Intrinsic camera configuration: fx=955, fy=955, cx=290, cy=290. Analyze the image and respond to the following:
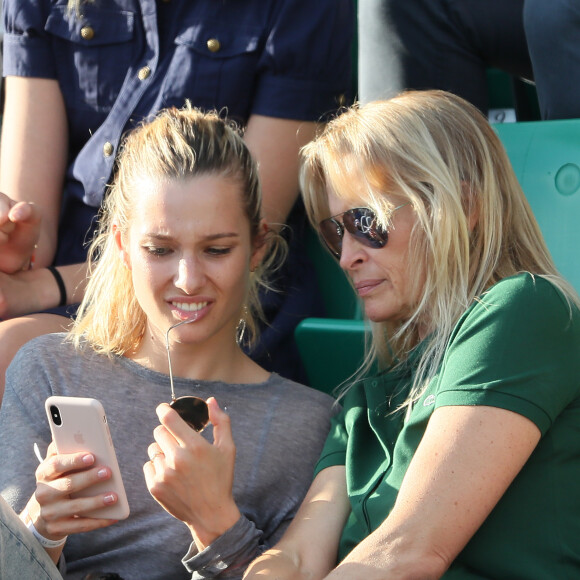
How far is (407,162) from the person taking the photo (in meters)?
1.74

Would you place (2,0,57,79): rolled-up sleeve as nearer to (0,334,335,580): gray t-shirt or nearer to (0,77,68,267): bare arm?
(0,77,68,267): bare arm

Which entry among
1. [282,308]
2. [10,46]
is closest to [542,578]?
[282,308]

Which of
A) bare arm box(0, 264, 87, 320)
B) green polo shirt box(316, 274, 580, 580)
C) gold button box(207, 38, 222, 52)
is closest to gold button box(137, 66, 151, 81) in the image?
gold button box(207, 38, 222, 52)

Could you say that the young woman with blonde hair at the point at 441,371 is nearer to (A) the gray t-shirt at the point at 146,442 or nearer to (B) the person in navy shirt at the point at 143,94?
(A) the gray t-shirt at the point at 146,442

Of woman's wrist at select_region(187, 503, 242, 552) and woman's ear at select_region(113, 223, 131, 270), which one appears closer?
woman's wrist at select_region(187, 503, 242, 552)

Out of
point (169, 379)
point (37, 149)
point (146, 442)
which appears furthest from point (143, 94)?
point (146, 442)

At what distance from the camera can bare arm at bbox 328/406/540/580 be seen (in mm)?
1369

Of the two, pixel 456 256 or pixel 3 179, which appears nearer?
pixel 456 256

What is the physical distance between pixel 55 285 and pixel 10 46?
69 cm

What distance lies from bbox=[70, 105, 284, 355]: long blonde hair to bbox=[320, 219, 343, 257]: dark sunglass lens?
17 centimetres

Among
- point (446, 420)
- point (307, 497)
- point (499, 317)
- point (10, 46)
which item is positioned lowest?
point (307, 497)

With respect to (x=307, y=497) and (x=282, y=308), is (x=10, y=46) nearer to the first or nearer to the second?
(x=282, y=308)

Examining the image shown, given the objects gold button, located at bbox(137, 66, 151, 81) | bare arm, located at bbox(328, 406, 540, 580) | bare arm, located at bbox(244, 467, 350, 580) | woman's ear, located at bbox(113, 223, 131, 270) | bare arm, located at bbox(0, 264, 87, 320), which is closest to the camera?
bare arm, located at bbox(328, 406, 540, 580)

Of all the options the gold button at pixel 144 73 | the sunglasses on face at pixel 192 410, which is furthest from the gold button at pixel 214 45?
the sunglasses on face at pixel 192 410
